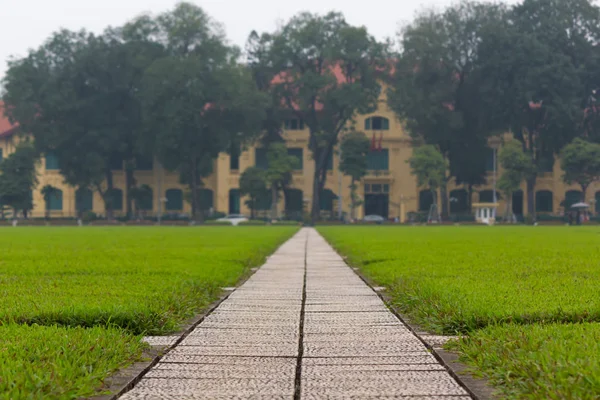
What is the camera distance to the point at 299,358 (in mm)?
6148

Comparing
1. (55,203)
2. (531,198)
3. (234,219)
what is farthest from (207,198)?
(531,198)

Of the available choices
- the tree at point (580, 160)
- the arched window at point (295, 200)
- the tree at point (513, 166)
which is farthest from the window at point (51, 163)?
the tree at point (580, 160)

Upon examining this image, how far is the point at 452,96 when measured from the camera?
242ft

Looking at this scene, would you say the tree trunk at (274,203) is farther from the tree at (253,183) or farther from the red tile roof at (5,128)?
the red tile roof at (5,128)

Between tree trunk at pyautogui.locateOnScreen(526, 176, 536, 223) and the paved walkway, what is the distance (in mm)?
67036

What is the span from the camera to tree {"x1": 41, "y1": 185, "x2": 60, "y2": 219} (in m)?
83.4

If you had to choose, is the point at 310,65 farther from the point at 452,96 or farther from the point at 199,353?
the point at 199,353

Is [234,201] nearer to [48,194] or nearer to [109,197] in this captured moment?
[109,197]

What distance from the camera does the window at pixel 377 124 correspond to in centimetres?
8388

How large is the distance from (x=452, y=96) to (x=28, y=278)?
64.3 m

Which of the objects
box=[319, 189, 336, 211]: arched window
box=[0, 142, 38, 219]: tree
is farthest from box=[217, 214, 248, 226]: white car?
box=[0, 142, 38, 219]: tree

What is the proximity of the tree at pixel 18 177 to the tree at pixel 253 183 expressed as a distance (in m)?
19.4

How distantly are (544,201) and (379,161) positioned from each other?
672 inches

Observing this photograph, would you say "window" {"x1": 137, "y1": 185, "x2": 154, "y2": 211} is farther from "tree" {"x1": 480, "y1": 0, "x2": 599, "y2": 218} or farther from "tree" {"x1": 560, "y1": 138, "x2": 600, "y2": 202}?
"tree" {"x1": 560, "y1": 138, "x2": 600, "y2": 202}
